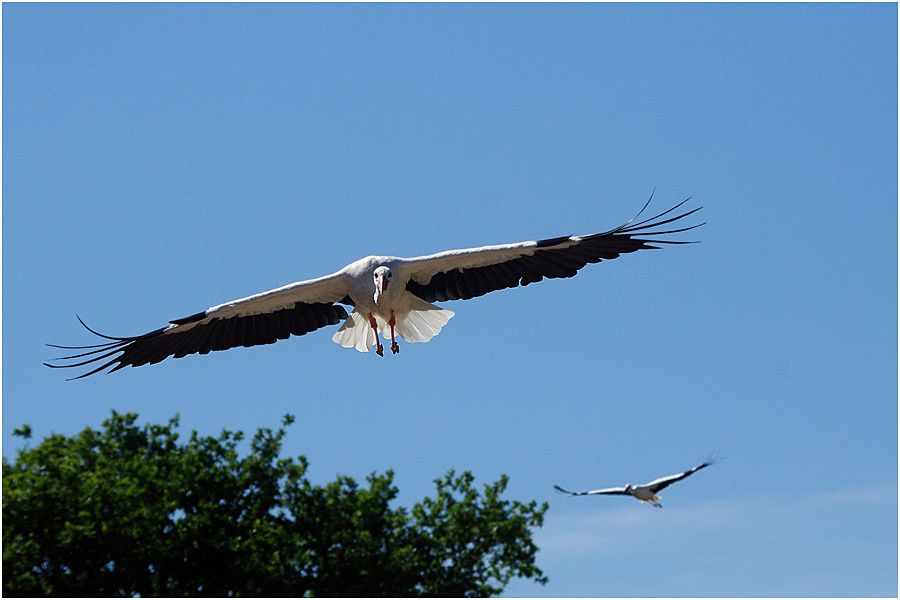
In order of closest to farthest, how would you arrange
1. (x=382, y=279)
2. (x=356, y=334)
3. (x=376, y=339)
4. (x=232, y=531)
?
(x=382, y=279) < (x=376, y=339) < (x=356, y=334) < (x=232, y=531)

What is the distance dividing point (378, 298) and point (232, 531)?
40.3 feet

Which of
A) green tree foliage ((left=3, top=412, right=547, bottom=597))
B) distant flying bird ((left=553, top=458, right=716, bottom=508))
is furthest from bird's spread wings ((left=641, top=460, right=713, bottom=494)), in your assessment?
green tree foliage ((left=3, top=412, right=547, bottom=597))

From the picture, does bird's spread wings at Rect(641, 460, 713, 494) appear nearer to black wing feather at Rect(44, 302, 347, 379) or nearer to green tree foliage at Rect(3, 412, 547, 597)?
black wing feather at Rect(44, 302, 347, 379)

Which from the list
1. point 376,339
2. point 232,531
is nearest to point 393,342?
point 376,339

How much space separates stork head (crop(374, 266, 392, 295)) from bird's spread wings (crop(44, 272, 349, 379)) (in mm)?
934

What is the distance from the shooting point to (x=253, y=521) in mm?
25641

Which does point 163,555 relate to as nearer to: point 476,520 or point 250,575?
point 250,575

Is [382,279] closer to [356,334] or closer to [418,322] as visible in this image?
[418,322]

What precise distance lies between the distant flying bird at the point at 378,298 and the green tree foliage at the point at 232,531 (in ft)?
33.0

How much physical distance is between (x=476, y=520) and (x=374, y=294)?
1224 cm

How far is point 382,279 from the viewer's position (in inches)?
567

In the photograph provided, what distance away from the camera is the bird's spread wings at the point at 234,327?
15.4 meters

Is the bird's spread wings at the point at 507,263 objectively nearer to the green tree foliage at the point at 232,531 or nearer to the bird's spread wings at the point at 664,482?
the bird's spread wings at the point at 664,482

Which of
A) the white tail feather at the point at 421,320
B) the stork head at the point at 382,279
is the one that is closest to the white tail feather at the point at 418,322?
the white tail feather at the point at 421,320
